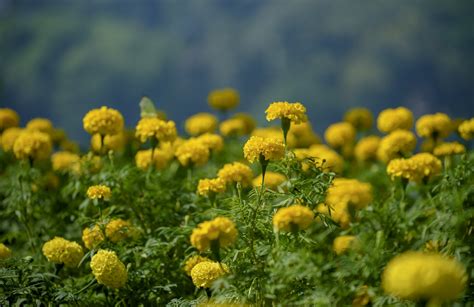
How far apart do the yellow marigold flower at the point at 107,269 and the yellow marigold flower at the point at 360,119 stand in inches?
87.7

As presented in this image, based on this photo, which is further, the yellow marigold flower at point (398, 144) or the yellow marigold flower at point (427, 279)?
the yellow marigold flower at point (398, 144)

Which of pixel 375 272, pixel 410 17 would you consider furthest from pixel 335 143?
pixel 410 17

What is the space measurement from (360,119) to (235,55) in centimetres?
293

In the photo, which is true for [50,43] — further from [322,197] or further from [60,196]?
[322,197]

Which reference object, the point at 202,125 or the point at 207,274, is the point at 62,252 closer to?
the point at 207,274

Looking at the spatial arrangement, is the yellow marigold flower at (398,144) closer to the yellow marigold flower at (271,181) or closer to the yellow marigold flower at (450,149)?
the yellow marigold flower at (450,149)

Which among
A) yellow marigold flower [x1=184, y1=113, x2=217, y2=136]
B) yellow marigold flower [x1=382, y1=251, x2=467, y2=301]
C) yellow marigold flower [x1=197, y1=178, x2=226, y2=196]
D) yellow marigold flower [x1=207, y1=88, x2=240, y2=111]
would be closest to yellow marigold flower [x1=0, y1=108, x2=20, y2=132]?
yellow marigold flower [x1=184, y1=113, x2=217, y2=136]

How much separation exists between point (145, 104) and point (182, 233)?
0.72m

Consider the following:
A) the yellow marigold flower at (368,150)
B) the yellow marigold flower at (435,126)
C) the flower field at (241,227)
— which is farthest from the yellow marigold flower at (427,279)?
the yellow marigold flower at (368,150)

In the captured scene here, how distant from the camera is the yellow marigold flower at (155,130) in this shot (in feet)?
7.95

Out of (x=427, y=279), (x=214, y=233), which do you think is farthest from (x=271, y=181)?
(x=427, y=279)

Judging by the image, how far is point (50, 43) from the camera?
22.1 ft

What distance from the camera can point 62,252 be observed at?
2.07m

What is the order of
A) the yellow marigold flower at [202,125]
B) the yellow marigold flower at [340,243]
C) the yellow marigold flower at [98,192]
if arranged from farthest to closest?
the yellow marigold flower at [202,125]
the yellow marigold flower at [340,243]
the yellow marigold flower at [98,192]
